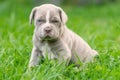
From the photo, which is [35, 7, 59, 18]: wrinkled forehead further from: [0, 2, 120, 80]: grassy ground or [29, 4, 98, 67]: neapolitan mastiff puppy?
[0, 2, 120, 80]: grassy ground

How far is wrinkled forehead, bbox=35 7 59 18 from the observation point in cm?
624

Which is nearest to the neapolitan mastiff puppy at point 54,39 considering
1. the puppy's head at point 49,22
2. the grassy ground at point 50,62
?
the puppy's head at point 49,22

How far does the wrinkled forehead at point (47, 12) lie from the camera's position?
624 cm

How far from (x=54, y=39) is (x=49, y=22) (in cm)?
25

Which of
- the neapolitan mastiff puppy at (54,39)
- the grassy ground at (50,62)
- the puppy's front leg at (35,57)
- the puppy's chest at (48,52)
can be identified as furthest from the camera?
the puppy's front leg at (35,57)

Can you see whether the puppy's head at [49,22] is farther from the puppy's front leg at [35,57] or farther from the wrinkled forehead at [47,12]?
the puppy's front leg at [35,57]

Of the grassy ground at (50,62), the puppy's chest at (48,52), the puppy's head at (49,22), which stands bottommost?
the grassy ground at (50,62)

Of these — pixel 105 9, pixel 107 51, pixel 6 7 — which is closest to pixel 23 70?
pixel 107 51

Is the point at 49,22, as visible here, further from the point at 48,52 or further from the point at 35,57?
the point at 35,57

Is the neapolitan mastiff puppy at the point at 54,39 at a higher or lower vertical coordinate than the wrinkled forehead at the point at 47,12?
lower

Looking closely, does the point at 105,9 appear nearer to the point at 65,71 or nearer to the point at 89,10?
the point at 89,10

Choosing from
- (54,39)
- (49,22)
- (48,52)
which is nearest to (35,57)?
(48,52)

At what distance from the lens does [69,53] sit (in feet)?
21.2

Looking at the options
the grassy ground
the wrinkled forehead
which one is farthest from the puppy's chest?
the wrinkled forehead
